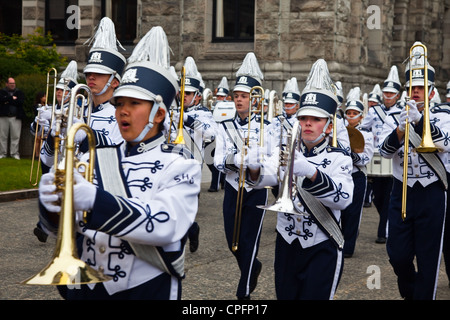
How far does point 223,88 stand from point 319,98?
490 inches

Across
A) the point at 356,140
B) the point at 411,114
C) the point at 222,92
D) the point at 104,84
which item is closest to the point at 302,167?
the point at 411,114

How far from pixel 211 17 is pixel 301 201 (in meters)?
15.9

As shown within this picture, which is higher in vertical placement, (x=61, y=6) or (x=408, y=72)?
(x=61, y=6)

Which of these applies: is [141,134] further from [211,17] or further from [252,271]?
[211,17]

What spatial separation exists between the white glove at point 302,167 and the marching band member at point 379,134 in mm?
5250

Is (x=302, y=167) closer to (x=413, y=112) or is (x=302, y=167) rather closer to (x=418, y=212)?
(x=413, y=112)

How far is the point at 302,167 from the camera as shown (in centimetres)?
Result: 469

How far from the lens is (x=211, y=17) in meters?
20.2

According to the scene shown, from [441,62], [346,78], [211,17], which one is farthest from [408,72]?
[441,62]

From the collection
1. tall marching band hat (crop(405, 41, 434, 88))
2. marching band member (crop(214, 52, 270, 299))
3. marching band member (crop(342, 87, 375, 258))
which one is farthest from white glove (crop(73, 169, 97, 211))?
marching band member (crop(342, 87, 375, 258))

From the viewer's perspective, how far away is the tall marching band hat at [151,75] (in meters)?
3.47

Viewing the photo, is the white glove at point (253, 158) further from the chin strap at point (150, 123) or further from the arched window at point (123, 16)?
the arched window at point (123, 16)

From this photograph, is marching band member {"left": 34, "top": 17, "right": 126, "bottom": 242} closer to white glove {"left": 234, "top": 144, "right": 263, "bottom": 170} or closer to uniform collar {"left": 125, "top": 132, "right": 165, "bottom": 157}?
white glove {"left": 234, "top": 144, "right": 263, "bottom": 170}

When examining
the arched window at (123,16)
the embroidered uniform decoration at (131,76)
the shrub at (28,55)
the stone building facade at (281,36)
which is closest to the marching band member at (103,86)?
the embroidered uniform decoration at (131,76)
